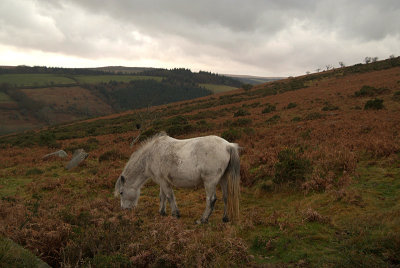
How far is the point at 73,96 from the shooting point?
135m

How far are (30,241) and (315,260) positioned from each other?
5.24 meters

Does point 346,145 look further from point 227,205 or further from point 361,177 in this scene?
point 227,205

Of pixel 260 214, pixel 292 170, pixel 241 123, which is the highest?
pixel 292 170

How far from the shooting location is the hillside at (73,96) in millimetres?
101056

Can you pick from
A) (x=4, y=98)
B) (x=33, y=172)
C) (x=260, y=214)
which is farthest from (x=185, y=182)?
Answer: (x=4, y=98)

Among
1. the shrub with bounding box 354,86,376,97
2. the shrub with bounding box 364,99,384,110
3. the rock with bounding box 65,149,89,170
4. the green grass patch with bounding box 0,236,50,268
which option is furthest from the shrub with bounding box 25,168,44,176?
the shrub with bounding box 354,86,376,97

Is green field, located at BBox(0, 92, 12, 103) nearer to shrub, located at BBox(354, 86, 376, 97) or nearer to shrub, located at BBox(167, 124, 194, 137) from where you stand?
shrub, located at BBox(167, 124, 194, 137)

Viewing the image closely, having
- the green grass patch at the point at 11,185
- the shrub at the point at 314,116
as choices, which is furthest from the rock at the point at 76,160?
the shrub at the point at 314,116

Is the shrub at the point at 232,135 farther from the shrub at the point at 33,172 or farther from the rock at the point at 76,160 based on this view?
the shrub at the point at 33,172

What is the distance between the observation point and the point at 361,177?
7.54m

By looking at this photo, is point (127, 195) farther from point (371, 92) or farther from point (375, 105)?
point (371, 92)

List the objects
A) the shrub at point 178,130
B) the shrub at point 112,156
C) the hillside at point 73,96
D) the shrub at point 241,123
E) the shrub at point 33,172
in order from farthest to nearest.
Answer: the hillside at point 73,96, the shrub at point 241,123, the shrub at point 178,130, the shrub at point 112,156, the shrub at point 33,172

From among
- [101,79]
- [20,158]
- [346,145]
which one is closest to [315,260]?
[346,145]

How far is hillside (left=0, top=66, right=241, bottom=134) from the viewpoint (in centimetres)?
10106
